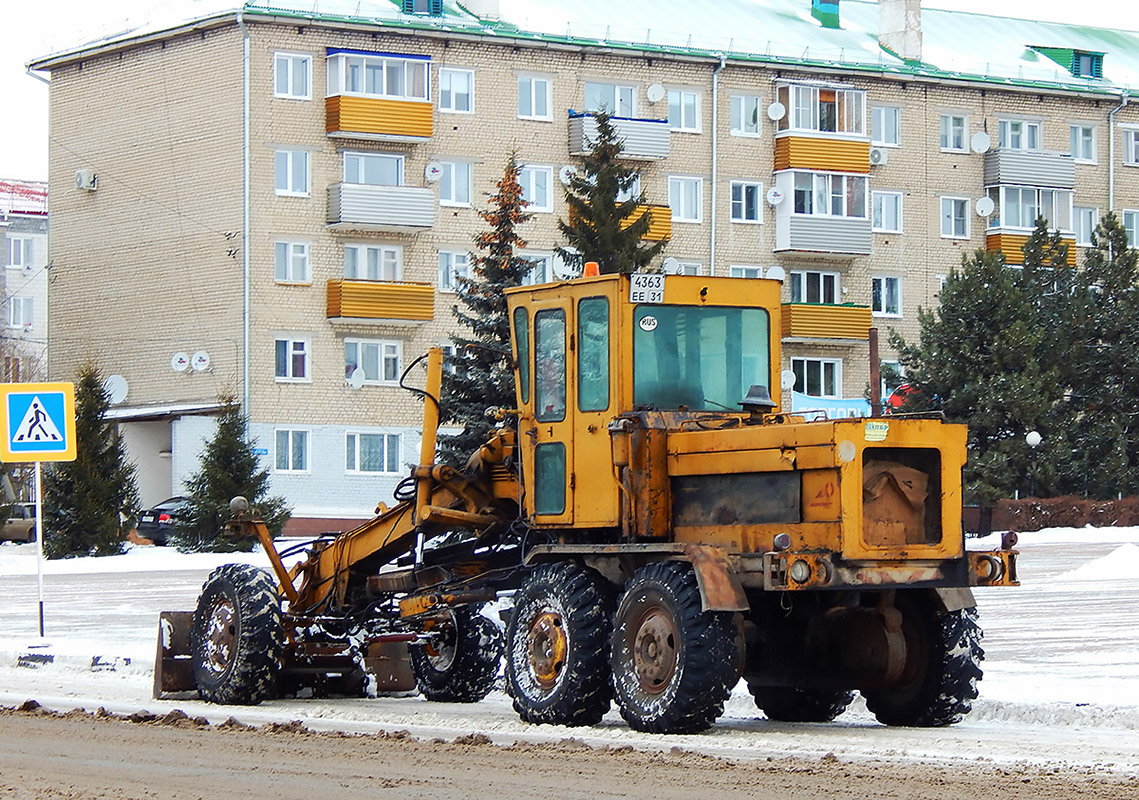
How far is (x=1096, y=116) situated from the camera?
237ft

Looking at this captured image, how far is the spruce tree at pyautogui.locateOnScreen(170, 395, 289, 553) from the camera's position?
4862 centimetres

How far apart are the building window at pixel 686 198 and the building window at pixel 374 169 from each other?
9122mm

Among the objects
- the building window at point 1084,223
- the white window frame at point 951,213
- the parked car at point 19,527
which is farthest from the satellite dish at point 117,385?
the building window at point 1084,223

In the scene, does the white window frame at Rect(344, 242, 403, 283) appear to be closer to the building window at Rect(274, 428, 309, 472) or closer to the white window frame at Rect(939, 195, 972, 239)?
the building window at Rect(274, 428, 309, 472)

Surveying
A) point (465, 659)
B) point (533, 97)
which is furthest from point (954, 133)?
point (465, 659)

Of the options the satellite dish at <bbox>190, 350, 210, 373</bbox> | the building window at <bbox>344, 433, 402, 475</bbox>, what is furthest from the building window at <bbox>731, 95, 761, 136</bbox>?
the satellite dish at <bbox>190, 350, 210, 373</bbox>

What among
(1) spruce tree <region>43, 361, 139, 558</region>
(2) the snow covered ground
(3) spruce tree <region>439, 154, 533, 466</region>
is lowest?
(2) the snow covered ground

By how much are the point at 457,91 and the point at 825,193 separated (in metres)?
12.7

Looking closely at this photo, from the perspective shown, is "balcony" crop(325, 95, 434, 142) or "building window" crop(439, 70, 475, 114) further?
"building window" crop(439, 70, 475, 114)

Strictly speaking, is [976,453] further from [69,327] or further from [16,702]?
[16,702]

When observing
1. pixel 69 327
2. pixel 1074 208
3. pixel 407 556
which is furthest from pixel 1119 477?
pixel 407 556

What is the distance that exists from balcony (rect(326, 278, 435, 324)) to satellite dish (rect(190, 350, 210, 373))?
379 centimetres

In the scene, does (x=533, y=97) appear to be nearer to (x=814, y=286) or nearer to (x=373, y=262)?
(x=373, y=262)

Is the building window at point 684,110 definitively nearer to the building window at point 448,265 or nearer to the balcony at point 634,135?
the balcony at point 634,135
